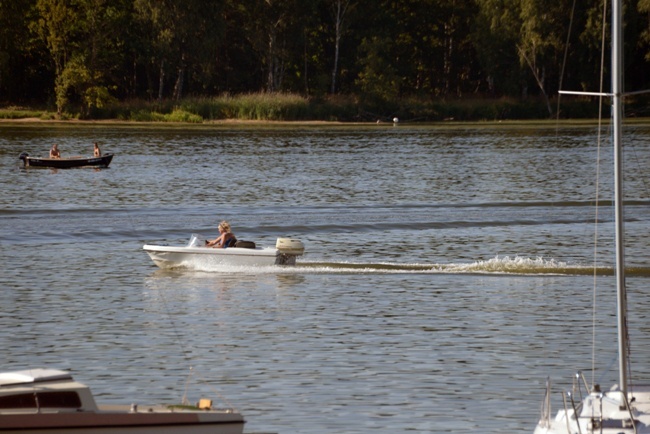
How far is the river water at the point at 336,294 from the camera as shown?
76.4 ft

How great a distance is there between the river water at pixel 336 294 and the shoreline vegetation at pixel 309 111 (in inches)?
2044

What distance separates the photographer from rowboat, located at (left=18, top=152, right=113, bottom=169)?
78.9m

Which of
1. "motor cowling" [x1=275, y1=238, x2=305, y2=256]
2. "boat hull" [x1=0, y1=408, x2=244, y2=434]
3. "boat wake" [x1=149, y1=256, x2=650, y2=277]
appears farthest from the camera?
"boat wake" [x1=149, y1=256, x2=650, y2=277]

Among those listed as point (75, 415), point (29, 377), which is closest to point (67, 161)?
point (29, 377)

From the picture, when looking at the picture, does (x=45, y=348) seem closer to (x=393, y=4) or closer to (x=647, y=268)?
(x=647, y=268)

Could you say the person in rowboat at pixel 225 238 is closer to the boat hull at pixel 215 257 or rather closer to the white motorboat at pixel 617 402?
the boat hull at pixel 215 257

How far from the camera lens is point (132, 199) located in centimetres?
6097

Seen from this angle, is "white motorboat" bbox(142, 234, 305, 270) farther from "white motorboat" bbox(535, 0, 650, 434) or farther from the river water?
"white motorboat" bbox(535, 0, 650, 434)

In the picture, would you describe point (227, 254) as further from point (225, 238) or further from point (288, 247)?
point (288, 247)

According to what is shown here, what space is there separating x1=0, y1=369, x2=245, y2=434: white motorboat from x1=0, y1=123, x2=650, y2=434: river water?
2.72 meters

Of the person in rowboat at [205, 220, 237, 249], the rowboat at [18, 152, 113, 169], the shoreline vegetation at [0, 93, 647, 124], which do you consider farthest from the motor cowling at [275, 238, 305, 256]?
the shoreline vegetation at [0, 93, 647, 124]

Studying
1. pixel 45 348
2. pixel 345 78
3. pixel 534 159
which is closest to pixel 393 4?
pixel 345 78

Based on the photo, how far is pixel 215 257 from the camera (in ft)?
125

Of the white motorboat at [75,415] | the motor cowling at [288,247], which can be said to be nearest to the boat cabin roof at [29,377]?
the white motorboat at [75,415]
